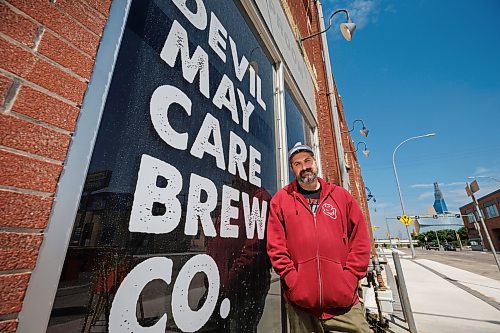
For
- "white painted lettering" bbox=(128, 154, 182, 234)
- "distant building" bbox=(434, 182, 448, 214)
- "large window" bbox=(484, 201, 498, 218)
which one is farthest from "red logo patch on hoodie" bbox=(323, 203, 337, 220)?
"distant building" bbox=(434, 182, 448, 214)

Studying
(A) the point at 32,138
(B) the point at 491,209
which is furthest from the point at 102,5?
(B) the point at 491,209

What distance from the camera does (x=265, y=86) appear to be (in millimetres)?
2859

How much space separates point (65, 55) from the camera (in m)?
0.82

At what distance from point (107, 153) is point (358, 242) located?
1.67 meters

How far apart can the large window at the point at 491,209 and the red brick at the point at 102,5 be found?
61.3 meters

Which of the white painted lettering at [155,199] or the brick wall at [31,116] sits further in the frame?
the white painted lettering at [155,199]

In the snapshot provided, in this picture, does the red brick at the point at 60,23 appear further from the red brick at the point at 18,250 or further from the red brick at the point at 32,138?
the red brick at the point at 18,250

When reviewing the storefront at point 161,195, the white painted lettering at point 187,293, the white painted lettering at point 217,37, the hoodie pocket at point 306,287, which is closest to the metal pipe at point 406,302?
the storefront at point 161,195

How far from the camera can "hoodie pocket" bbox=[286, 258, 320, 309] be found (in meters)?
Answer: 1.59

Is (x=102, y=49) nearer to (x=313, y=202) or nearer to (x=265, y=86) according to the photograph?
(x=313, y=202)

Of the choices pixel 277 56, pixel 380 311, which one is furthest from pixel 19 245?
pixel 380 311

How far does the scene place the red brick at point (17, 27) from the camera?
685 millimetres

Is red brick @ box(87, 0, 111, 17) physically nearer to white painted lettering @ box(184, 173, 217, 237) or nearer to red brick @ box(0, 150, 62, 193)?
red brick @ box(0, 150, 62, 193)

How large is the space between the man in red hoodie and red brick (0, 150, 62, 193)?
4.55 feet
